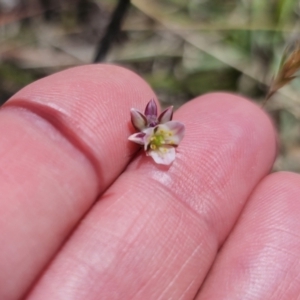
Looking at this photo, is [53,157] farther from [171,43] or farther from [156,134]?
[171,43]

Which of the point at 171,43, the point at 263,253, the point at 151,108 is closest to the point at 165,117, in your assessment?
the point at 151,108

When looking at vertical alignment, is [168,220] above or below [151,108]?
below

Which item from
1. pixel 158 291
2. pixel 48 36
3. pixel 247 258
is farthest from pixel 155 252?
pixel 48 36

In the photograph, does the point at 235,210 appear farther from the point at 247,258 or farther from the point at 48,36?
the point at 48,36

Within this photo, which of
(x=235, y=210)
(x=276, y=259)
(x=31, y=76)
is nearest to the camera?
(x=276, y=259)

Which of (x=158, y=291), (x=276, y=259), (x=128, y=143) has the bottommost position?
(x=158, y=291)

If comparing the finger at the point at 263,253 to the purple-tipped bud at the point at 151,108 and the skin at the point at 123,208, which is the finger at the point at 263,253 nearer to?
the skin at the point at 123,208
